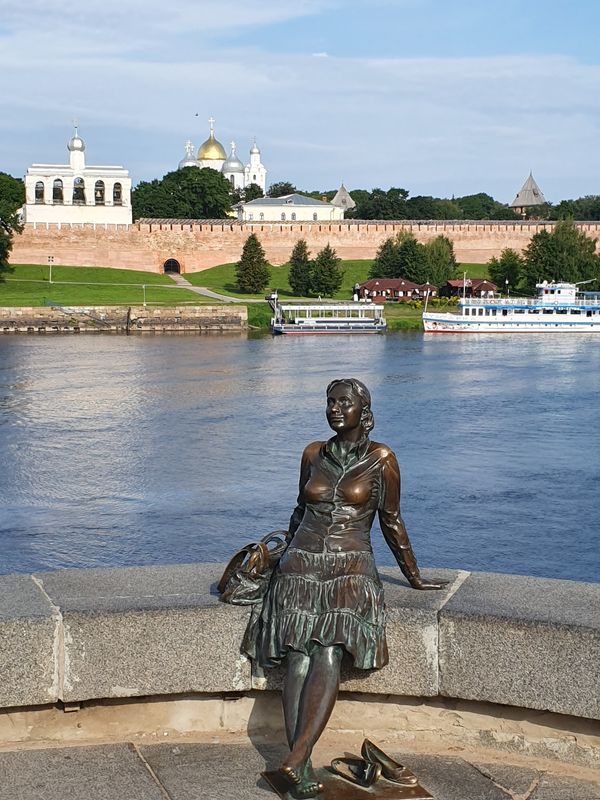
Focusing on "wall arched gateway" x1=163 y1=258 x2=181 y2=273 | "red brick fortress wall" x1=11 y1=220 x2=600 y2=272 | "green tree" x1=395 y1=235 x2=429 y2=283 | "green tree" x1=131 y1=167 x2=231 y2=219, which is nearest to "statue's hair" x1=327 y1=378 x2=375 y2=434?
"green tree" x1=395 y1=235 x2=429 y2=283

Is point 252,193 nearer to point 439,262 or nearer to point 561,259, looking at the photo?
point 439,262

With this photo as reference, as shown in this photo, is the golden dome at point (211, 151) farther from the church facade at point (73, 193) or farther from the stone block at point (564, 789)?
the stone block at point (564, 789)

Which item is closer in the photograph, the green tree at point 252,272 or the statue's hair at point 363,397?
the statue's hair at point 363,397

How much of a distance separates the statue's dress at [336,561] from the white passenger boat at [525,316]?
138 ft

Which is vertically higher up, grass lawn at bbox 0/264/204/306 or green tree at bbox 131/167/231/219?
green tree at bbox 131/167/231/219

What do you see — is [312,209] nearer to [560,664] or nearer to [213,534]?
[213,534]

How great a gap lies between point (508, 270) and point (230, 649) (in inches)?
2227

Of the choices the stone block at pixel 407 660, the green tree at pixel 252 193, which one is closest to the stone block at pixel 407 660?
the stone block at pixel 407 660

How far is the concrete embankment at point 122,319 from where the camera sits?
147ft

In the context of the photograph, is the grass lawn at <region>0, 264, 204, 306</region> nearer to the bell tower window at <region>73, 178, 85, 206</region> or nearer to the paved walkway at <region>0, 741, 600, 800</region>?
the bell tower window at <region>73, 178, 85, 206</region>

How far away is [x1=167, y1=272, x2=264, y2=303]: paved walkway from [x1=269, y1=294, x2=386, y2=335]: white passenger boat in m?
2.06

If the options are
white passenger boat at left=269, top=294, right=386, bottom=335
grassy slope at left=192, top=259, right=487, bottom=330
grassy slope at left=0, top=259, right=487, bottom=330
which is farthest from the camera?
grassy slope at left=0, top=259, right=487, bottom=330

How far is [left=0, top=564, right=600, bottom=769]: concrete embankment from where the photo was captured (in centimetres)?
337

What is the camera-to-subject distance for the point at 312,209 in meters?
75.3
